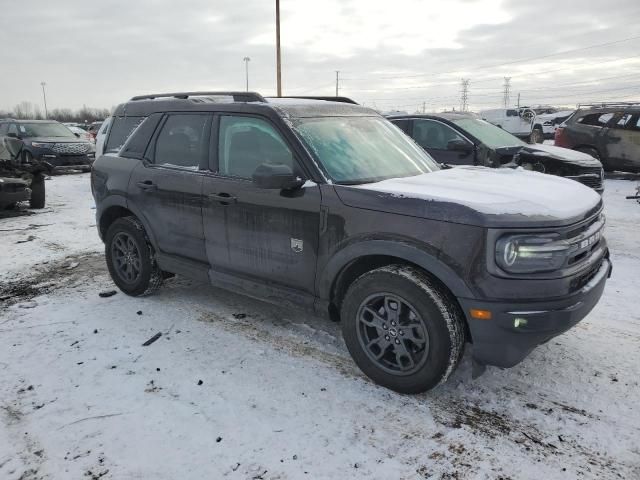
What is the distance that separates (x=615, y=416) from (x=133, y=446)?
9.14ft

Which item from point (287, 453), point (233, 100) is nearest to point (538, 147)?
point (233, 100)

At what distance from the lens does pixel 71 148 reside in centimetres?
1497

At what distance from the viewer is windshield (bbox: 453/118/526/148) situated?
8.26 m

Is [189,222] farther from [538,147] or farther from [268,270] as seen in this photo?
[538,147]

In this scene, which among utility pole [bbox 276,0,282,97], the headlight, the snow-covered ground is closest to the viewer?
the snow-covered ground

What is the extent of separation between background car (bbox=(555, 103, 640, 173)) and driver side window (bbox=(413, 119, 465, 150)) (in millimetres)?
6921

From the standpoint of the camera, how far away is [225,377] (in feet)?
11.1

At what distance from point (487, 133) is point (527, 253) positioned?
21.1 feet

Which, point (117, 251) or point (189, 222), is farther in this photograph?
point (117, 251)

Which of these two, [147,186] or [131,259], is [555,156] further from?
[131,259]

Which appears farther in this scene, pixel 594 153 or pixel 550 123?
pixel 550 123

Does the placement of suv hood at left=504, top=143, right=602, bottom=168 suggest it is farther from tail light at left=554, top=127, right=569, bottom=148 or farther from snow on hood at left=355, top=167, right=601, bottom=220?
snow on hood at left=355, top=167, right=601, bottom=220

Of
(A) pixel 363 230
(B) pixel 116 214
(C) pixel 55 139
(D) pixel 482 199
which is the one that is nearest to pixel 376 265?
(A) pixel 363 230

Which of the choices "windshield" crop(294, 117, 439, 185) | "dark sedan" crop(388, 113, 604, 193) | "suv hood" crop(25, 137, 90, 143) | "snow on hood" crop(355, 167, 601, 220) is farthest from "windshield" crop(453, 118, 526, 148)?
"suv hood" crop(25, 137, 90, 143)
